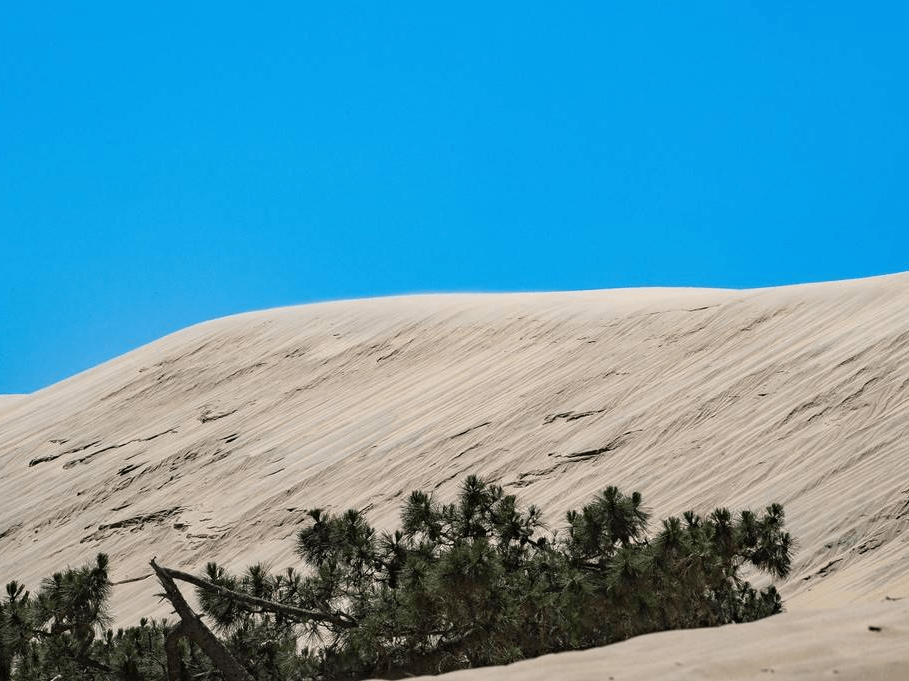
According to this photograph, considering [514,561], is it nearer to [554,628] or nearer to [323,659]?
[554,628]

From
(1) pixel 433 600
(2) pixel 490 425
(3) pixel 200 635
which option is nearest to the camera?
(3) pixel 200 635

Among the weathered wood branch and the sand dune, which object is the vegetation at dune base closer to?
the weathered wood branch

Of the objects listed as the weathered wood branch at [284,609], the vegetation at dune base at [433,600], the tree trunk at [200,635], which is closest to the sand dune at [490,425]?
the vegetation at dune base at [433,600]

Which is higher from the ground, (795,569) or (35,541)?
(35,541)

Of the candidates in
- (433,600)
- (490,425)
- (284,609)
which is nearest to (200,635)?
(284,609)

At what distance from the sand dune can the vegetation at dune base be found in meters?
2.54

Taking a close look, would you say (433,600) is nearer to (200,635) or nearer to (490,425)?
(200,635)

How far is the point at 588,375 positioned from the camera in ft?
54.7

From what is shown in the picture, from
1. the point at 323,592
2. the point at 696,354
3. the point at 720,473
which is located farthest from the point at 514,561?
the point at 696,354

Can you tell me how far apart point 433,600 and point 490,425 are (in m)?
9.19

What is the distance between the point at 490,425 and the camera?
15.8 metres

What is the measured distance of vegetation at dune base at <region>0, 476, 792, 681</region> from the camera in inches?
261

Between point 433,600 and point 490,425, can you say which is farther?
point 490,425

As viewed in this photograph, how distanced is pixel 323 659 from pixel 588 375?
10078 millimetres
